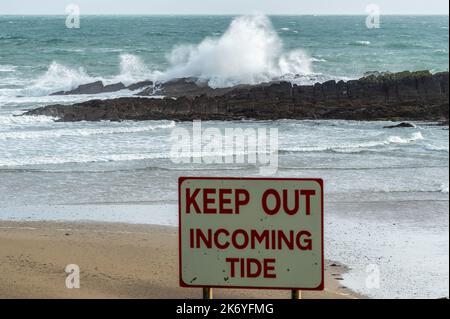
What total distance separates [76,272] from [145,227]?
192cm

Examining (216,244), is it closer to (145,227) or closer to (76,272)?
(76,272)

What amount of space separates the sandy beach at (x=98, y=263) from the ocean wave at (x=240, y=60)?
20190 millimetres

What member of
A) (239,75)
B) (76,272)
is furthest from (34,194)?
(239,75)

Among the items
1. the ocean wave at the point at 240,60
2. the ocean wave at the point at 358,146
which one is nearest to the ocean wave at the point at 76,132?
the ocean wave at the point at 358,146

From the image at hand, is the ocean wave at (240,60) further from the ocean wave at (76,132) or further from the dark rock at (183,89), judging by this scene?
the ocean wave at (76,132)

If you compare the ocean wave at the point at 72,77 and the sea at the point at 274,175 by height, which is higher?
the sea at the point at 274,175

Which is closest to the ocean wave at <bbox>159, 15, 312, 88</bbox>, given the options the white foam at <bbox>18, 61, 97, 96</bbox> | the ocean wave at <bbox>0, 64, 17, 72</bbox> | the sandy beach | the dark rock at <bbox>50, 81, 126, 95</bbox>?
the dark rock at <bbox>50, 81, 126, 95</bbox>

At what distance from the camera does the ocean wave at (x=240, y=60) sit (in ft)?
98.7

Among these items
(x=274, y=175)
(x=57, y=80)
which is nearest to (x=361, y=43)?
(x=57, y=80)

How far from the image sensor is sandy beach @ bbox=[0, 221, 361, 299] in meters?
6.58

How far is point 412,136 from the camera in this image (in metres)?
→ 16.6

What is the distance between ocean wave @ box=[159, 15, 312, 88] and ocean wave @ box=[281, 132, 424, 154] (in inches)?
524

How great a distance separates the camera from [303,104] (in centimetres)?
2158

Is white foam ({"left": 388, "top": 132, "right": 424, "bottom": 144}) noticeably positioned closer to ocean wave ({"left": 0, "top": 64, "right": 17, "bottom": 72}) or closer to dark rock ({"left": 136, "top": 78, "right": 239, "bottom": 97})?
dark rock ({"left": 136, "top": 78, "right": 239, "bottom": 97})
